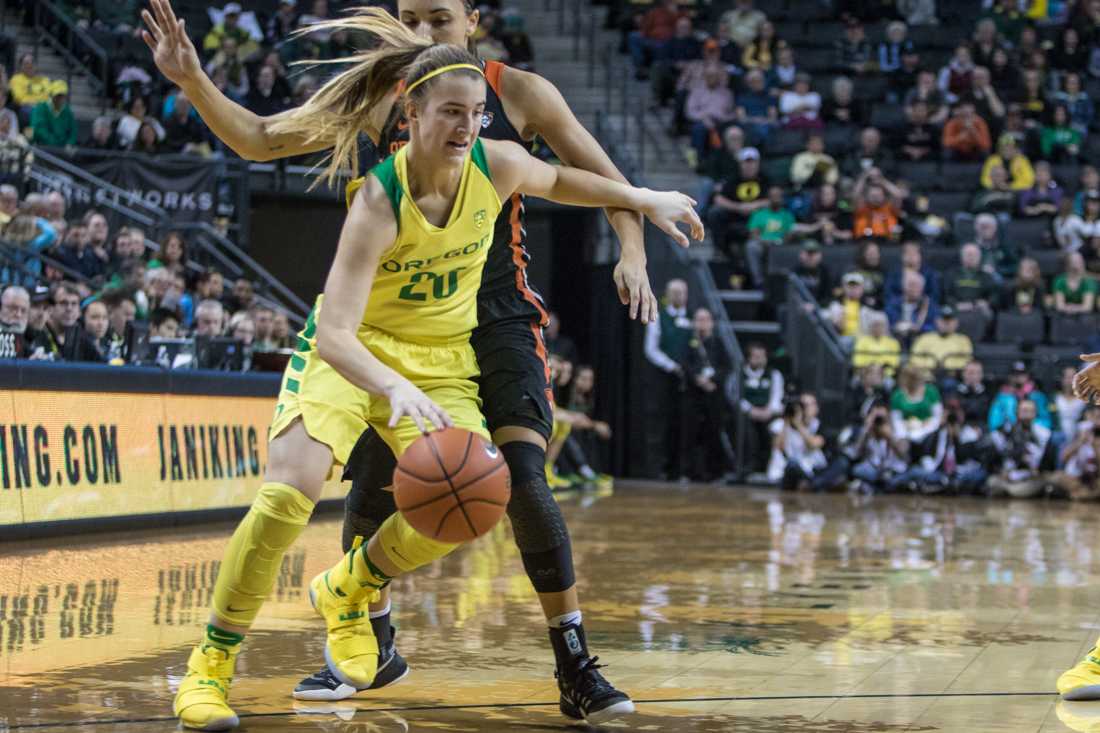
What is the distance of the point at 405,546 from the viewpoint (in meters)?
4.88

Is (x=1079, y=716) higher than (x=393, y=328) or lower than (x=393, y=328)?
lower

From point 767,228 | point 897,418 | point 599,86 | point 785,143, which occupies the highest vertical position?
point 599,86

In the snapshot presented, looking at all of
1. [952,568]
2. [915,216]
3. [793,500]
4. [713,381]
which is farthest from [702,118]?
[952,568]

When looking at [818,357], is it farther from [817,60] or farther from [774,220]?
[817,60]

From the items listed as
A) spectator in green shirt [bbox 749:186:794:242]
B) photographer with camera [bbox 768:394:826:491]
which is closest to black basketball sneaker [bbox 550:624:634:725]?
photographer with camera [bbox 768:394:826:491]

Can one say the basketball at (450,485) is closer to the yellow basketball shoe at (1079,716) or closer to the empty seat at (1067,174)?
the yellow basketball shoe at (1079,716)

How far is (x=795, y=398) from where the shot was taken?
18.0 meters

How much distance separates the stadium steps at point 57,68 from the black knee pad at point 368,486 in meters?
15.4

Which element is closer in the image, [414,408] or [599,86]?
[414,408]

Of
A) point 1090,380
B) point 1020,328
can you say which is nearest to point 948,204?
point 1020,328

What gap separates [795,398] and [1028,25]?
8.82 m

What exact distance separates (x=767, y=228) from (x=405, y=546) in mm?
15673

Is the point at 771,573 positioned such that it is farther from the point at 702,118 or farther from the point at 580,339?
the point at 702,118

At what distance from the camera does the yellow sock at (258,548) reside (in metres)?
4.52
